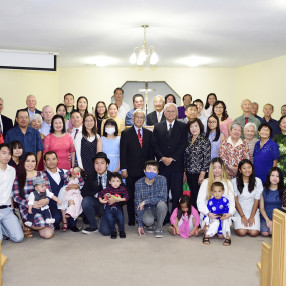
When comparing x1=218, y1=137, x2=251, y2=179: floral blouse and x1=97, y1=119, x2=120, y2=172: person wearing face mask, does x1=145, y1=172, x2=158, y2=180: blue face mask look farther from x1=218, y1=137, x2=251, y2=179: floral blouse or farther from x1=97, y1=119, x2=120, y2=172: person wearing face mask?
x1=218, y1=137, x2=251, y2=179: floral blouse

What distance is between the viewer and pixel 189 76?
11430 mm

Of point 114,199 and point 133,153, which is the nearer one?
point 114,199

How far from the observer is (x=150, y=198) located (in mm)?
4863

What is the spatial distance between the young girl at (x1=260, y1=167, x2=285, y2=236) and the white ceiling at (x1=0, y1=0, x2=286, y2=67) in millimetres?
2117

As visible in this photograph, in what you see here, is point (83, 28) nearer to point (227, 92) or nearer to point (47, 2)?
point (47, 2)

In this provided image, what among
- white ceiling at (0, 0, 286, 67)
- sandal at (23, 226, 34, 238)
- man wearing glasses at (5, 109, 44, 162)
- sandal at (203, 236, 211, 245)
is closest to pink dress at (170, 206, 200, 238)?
sandal at (203, 236, 211, 245)

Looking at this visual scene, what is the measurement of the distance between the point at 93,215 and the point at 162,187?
2.99 feet

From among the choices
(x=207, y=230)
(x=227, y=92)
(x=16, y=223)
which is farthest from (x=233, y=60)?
(x=16, y=223)

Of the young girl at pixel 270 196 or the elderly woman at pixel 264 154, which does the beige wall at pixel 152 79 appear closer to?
the elderly woman at pixel 264 154

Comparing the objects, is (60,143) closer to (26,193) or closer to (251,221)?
(26,193)

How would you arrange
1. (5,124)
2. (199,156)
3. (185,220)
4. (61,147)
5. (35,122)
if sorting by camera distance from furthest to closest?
(5,124) → (35,122) → (61,147) → (199,156) → (185,220)

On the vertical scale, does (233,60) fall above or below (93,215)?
above

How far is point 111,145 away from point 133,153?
32 centimetres

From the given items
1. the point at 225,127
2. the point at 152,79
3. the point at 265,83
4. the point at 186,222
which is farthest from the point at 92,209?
the point at 152,79
